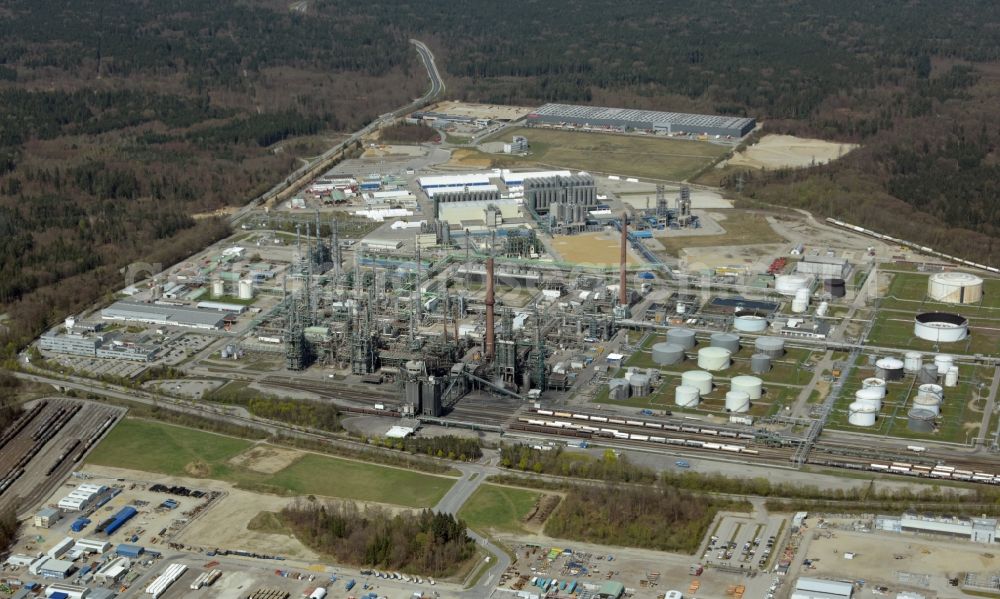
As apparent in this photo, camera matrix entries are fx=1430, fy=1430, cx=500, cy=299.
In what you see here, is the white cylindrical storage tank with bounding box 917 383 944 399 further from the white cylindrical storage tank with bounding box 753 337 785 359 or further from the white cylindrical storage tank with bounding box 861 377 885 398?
the white cylindrical storage tank with bounding box 753 337 785 359

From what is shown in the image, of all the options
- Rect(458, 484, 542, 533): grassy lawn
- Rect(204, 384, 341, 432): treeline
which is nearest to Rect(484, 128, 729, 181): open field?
Rect(204, 384, 341, 432): treeline

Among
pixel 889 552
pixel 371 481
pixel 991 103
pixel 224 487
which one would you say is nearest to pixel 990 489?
pixel 889 552

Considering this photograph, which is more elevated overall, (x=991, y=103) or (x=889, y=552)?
(x=991, y=103)

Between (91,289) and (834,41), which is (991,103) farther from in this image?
(91,289)

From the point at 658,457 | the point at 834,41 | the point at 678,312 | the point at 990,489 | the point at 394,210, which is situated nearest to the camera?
the point at 990,489

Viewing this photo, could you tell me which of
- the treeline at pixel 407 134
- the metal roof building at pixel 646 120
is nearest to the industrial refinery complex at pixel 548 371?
the treeline at pixel 407 134

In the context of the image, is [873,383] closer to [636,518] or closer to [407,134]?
[636,518]
